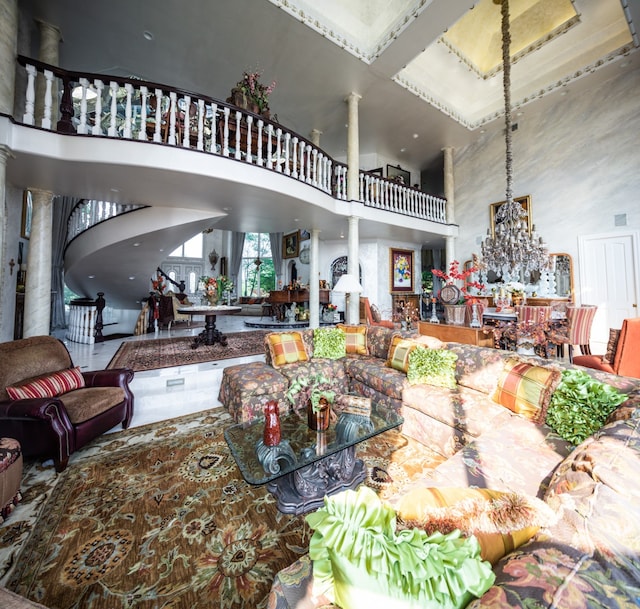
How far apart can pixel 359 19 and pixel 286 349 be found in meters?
6.07

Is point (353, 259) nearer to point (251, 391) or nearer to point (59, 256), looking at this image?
point (251, 391)

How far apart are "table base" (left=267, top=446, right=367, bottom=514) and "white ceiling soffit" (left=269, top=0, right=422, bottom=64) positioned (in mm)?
5968

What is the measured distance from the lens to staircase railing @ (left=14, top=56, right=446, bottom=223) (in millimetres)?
3459

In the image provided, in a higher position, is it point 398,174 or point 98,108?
point 398,174

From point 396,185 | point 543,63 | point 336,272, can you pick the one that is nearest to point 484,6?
point 543,63

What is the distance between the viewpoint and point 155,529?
62.8 inches

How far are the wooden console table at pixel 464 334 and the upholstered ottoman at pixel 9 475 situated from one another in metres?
4.21

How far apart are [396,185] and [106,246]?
632 centimetres

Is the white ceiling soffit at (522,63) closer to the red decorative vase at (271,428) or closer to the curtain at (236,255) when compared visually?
the red decorative vase at (271,428)

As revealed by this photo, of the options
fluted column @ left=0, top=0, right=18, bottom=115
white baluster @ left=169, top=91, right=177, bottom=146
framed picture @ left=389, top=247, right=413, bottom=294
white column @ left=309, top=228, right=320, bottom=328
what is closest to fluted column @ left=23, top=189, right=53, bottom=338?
fluted column @ left=0, top=0, right=18, bottom=115

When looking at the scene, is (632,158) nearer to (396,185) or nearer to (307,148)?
(396,185)

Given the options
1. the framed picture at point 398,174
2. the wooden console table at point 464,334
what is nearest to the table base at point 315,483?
the wooden console table at point 464,334

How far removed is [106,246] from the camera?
497 centimetres

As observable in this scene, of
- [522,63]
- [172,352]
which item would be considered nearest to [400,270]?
[522,63]
